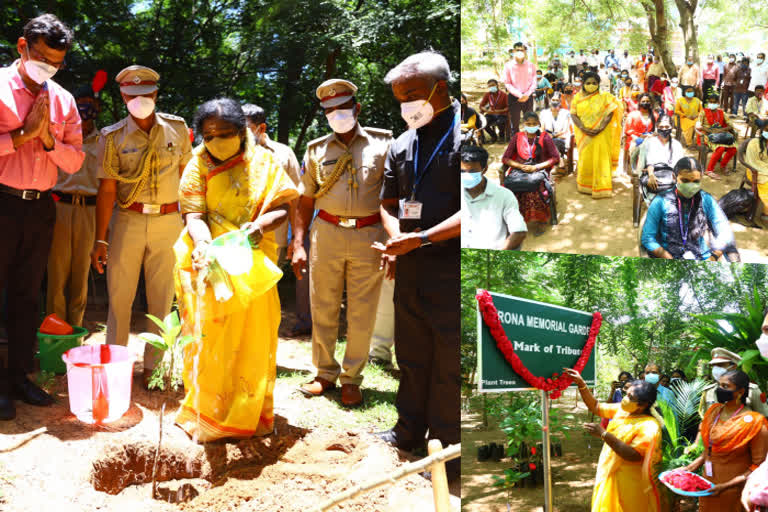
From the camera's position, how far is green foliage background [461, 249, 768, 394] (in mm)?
2520

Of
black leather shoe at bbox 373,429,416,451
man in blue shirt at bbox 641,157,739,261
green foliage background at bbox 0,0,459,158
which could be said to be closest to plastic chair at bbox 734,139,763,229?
man in blue shirt at bbox 641,157,739,261

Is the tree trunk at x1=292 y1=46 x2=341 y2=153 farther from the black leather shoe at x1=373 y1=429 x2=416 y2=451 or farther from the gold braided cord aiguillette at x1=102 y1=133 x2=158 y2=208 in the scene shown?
the black leather shoe at x1=373 y1=429 x2=416 y2=451

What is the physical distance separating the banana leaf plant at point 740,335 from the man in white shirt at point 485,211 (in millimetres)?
694

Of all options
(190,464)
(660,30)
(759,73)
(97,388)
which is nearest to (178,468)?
(190,464)

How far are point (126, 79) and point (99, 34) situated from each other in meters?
4.00

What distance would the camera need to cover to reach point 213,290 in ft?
13.6

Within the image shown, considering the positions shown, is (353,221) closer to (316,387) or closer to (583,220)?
(316,387)

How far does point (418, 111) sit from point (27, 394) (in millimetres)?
2942

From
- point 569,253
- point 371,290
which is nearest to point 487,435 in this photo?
point 569,253

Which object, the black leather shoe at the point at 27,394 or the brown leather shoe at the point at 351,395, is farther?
the brown leather shoe at the point at 351,395

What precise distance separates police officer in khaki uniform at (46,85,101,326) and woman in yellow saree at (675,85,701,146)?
4237 mm

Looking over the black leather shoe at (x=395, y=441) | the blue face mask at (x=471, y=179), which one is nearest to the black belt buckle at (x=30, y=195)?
the black leather shoe at (x=395, y=441)

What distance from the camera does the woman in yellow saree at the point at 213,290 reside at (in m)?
4.18

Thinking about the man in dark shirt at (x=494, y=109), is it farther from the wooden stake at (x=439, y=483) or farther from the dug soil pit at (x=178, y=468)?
the dug soil pit at (x=178, y=468)
